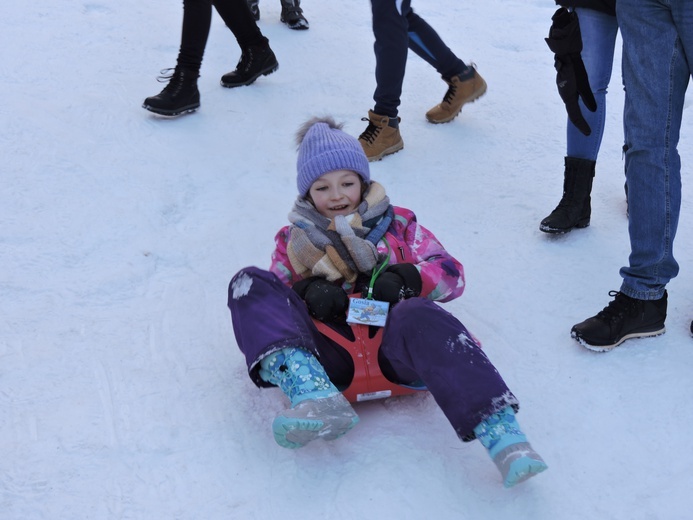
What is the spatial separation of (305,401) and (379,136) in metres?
1.98

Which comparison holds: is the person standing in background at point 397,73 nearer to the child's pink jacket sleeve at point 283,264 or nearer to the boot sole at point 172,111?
the boot sole at point 172,111

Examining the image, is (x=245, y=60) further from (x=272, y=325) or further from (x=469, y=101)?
(x=272, y=325)

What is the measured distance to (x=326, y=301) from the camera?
206 centimetres

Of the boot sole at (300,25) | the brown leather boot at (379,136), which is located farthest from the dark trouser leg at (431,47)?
the boot sole at (300,25)

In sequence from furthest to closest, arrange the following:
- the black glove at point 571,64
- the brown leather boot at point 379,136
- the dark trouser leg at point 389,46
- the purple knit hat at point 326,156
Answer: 1. the brown leather boot at point 379,136
2. the dark trouser leg at point 389,46
3. the black glove at point 571,64
4. the purple knit hat at point 326,156

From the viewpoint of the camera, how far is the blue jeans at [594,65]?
2607 millimetres

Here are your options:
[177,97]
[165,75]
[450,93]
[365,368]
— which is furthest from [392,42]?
[365,368]

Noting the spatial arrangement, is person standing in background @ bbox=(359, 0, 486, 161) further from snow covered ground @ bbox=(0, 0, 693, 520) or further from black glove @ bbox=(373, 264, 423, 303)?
black glove @ bbox=(373, 264, 423, 303)

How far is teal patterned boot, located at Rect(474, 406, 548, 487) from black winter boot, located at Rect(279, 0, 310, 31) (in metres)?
3.68

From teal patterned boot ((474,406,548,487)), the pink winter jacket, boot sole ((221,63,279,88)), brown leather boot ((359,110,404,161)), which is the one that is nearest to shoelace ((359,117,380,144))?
brown leather boot ((359,110,404,161))

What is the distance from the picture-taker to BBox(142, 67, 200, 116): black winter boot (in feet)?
12.1

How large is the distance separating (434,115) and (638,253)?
5.93 feet

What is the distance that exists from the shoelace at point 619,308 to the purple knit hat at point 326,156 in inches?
33.5

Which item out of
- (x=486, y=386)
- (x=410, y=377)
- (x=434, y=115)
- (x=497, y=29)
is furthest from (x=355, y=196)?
(x=497, y=29)
